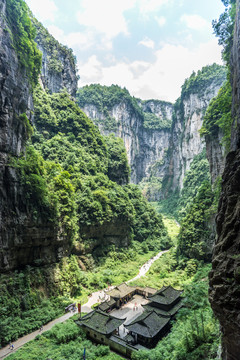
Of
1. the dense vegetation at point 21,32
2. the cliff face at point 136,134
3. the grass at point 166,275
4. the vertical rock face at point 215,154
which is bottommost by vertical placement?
the grass at point 166,275

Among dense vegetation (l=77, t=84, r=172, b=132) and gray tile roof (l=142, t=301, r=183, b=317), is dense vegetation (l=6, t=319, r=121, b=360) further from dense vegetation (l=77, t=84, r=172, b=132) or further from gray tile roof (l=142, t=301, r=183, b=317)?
dense vegetation (l=77, t=84, r=172, b=132)

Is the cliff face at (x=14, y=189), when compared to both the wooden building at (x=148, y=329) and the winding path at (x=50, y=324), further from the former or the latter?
the wooden building at (x=148, y=329)

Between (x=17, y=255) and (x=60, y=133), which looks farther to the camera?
(x=60, y=133)

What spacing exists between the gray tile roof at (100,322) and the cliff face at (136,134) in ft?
225

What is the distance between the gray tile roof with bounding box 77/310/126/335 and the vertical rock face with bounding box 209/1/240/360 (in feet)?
36.9

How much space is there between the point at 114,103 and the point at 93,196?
60.8 m

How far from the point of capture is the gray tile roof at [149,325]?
15696 mm

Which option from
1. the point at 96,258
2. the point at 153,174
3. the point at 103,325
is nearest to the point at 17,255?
the point at 103,325

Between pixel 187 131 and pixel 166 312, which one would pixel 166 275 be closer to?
pixel 166 312

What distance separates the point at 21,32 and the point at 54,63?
29.7 m

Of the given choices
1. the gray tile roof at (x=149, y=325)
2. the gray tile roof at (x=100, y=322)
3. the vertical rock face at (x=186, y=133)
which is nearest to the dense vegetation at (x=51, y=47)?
the vertical rock face at (x=186, y=133)

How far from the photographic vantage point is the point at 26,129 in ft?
72.5

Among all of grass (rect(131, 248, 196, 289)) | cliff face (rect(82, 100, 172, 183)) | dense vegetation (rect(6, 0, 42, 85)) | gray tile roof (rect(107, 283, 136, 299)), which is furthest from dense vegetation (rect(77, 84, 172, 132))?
gray tile roof (rect(107, 283, 136, 299))

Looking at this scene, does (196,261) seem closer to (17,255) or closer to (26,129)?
(17,255)
